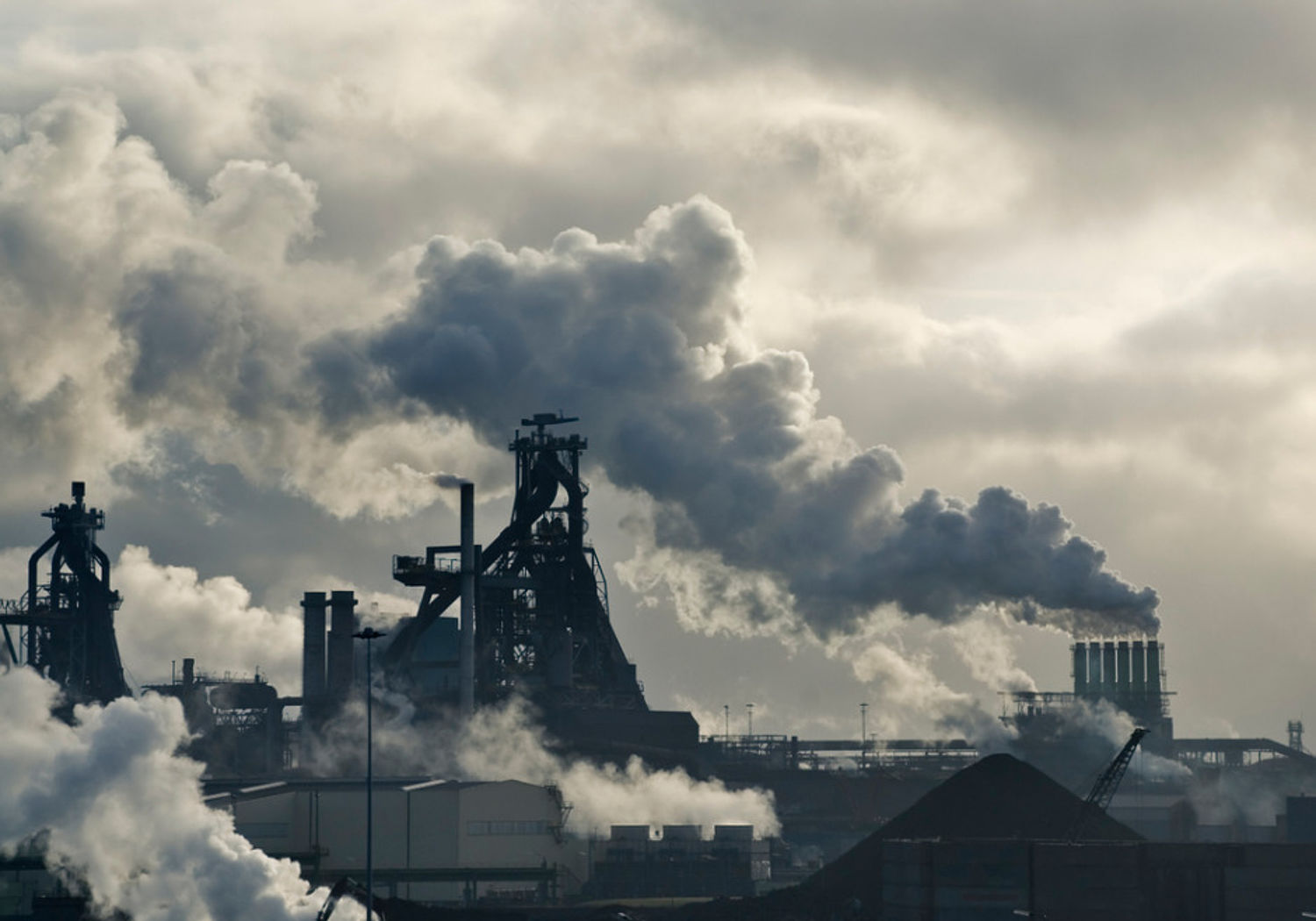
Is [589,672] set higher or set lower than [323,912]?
higher

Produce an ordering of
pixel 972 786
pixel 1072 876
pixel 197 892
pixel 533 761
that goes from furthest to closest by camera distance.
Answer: pixel 533 761 < pixel 972 786 < pixel 1072 876 < pixel 197 892

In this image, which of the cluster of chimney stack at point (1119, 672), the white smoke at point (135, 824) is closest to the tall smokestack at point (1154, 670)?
the cluster of chimney stack at point (1119, 672)

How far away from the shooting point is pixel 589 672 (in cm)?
14275

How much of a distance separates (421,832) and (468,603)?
3060 cm

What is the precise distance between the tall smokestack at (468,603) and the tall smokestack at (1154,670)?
194 ft

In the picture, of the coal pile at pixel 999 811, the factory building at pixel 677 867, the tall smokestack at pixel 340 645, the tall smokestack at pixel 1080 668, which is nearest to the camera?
the coal pile at pixel 999 811

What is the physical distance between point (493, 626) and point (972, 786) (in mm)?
47145

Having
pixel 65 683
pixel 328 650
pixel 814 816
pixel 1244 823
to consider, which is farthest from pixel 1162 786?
pixel 65 683

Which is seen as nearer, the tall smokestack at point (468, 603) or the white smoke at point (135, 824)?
the white smoke at point (135, 824)

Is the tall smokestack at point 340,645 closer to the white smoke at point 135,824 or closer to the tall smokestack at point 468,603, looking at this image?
the tall smokestack at point 468,603

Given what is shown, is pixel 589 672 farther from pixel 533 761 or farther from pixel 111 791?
pixel 111 791

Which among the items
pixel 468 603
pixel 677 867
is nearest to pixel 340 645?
pixel 468 603

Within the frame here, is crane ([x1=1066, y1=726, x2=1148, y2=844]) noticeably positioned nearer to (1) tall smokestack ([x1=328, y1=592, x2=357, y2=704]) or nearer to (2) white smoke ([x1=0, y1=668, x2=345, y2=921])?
(2) white smoke ([x1=0, y1=668, x2=345, y2=921])

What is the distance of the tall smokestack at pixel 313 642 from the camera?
149000 millimetres
